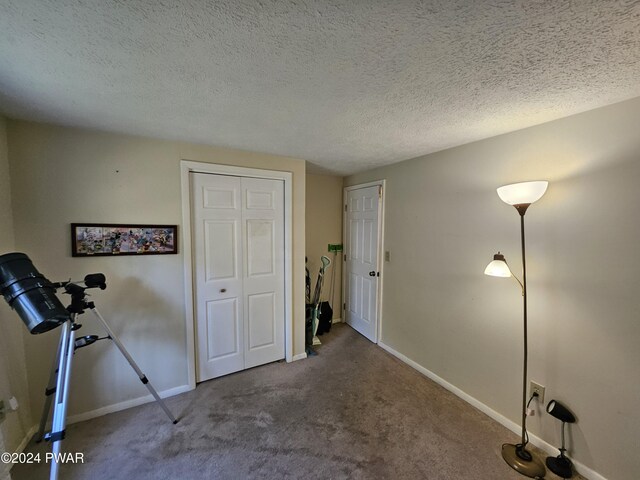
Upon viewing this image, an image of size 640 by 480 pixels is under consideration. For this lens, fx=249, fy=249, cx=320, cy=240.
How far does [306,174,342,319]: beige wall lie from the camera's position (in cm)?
353

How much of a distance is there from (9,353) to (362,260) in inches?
125

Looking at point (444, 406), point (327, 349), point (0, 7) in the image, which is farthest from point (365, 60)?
point (327, 349)

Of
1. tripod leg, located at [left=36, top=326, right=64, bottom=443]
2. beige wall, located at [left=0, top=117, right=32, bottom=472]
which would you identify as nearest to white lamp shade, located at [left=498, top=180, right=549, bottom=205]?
tripod leg, located at [left=36, top=326, right=64, bottom=443]

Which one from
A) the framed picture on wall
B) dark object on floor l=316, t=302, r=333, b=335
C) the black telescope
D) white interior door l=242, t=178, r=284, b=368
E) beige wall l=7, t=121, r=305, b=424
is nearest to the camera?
the black telescope

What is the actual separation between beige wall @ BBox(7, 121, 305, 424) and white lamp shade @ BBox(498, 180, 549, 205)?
2218 millimetres

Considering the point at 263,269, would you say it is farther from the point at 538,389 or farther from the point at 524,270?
the point at 538,389

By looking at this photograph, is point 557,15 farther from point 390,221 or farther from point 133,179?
point 133,179

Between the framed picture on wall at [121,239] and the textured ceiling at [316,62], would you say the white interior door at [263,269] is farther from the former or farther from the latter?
the textured ceiling at [316,62]

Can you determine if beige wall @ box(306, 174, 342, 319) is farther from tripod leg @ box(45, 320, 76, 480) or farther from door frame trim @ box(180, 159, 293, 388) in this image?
tripod leg @ box(45, 320, 76, 480)

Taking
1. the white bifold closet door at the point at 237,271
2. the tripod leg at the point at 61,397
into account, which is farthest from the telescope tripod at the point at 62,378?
the white bifold closet door at the point at 237,271

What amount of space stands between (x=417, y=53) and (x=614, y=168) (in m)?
1.37

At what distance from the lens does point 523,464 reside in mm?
1562

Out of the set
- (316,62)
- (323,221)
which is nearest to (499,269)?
(316,62)

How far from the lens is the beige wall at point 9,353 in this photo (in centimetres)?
154
